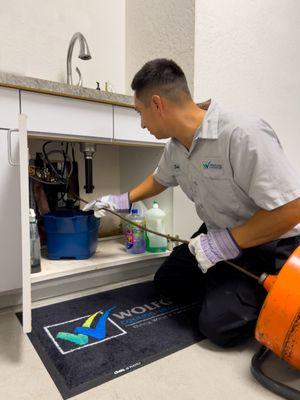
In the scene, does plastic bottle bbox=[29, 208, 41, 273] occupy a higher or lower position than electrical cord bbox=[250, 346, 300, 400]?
higher

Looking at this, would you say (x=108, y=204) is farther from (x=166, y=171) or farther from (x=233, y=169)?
(x=233, y=169)

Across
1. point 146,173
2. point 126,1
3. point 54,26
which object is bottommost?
point 146,173

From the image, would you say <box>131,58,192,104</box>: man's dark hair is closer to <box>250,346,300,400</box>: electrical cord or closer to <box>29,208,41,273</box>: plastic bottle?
<box>29,208,41,273</box>: plastic bottle

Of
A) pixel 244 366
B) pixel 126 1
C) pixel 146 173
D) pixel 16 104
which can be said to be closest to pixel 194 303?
pixel 244 366

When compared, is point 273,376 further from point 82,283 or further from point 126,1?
point 126,1

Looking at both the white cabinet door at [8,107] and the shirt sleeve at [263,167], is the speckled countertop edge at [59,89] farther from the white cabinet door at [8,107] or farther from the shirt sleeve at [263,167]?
the shirt sleeve at [263,167]

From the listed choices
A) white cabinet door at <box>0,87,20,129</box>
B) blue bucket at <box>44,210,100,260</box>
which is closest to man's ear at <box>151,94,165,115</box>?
white cabinet door at <box>0,87,20,129</box>

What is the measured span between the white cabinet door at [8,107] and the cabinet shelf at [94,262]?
54cm

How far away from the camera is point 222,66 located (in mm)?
1572

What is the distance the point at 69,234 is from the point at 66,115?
0.49m

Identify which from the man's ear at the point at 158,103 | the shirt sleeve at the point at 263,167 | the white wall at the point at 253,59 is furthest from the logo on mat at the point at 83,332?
the white wall at the point at 253,59

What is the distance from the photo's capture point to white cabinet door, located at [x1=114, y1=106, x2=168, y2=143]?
121 cm

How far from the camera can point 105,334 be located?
3.11 feet

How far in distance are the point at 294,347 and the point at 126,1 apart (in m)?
1.94
